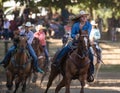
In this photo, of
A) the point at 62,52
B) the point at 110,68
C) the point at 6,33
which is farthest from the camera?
the point at 110,68

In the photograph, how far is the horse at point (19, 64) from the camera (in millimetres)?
15684

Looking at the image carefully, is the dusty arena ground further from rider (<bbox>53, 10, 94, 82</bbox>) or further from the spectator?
rider (<bbox>53, 10, 94, 82</bbox>)

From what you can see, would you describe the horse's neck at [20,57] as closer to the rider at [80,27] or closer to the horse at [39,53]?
the rider at [80,27]

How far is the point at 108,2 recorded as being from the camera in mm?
28875

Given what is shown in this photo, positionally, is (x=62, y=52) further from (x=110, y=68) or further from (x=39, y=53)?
(x=110, y=68)

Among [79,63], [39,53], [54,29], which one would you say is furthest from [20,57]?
[54,29]

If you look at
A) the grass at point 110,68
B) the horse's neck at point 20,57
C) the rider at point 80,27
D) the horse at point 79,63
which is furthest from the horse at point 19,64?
the grass at point 110,68

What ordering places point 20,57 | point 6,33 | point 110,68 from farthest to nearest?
point 110,68 → point 6,33 → point 20,57

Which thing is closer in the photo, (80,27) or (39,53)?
(80,27)

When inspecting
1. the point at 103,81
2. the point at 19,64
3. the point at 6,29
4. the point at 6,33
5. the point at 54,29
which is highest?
the point at 19,64

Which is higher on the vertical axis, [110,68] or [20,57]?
[20,57]

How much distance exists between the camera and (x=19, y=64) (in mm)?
16016

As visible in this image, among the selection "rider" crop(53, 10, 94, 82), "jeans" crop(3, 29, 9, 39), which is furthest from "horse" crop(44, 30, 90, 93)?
"jeans" crop(3, 29, 9, 39)

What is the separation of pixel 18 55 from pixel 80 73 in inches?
99.5
